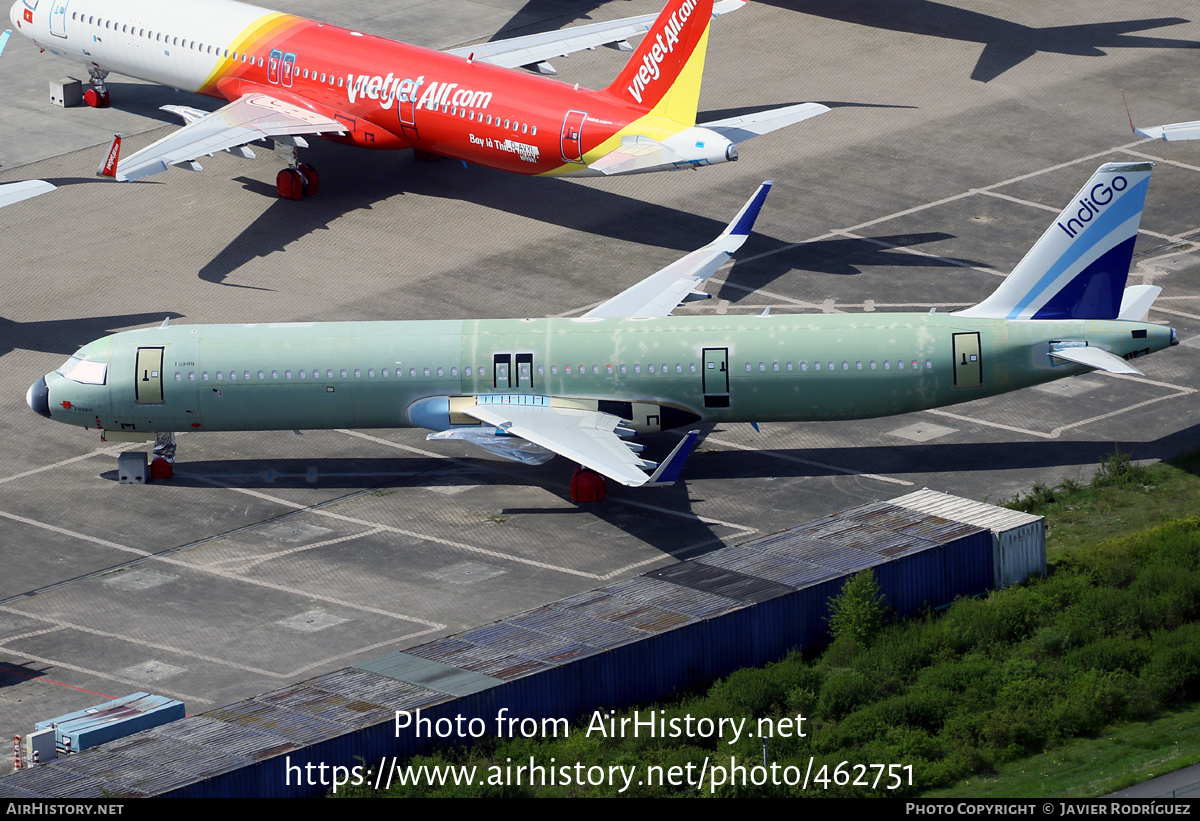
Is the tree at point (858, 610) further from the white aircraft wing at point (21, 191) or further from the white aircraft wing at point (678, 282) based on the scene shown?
the white aircraft wing at point (21, 191)

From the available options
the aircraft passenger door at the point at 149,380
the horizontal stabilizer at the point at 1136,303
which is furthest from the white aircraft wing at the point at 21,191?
the horizontal stabilizer at the point at 1136,303

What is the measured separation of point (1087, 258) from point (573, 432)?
17095 mm

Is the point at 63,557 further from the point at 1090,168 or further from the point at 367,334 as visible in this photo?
the point at 1090,168

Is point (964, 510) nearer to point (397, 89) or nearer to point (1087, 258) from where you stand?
point (1087, 258)

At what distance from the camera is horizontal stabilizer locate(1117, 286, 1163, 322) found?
58000 mm

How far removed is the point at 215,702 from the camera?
154 feet

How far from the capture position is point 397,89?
77.9 m

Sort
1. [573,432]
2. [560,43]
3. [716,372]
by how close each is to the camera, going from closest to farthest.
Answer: [573,432], [716,372], [560,43]

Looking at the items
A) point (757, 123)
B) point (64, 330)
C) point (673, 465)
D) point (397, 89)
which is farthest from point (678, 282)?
point (64, 330)

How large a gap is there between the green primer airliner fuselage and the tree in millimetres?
10240

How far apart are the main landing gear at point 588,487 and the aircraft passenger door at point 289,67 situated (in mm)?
31353

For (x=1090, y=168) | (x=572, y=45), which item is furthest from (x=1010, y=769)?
(x=572, y=45)

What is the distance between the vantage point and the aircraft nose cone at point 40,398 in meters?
59.7

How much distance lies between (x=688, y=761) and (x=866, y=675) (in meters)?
6.25
